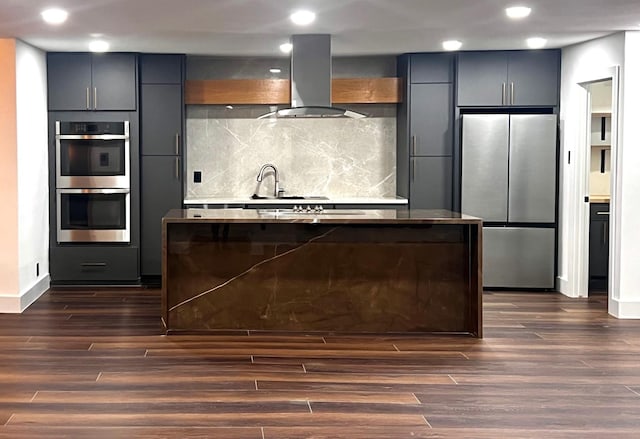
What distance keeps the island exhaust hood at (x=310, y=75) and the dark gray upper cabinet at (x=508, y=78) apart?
57.0 inches

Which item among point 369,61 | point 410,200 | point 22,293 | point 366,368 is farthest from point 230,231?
point 369,61

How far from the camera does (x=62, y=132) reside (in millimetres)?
7031

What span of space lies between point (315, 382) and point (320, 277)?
1280 millimetres

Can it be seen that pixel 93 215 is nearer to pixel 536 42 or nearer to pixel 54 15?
pixel 54 15

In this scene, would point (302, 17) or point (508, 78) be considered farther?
point (508, 78)

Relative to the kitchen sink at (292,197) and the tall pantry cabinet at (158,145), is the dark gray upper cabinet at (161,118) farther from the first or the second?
the kitchen sink at (292,197)

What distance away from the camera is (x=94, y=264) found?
7137 millimetres

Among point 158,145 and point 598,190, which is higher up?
point 158,145

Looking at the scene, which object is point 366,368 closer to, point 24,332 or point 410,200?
point 24,332

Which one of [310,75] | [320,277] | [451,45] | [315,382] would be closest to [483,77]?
[451,45]

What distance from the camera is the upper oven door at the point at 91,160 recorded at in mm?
7039

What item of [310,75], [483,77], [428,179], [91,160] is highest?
[483,77]

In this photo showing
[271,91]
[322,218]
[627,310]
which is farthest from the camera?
[271,91]

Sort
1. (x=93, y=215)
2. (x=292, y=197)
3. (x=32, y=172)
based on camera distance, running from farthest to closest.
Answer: (x=292, y=197) → (x=93, y=215) → (x=32, y=172)
